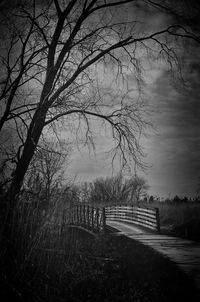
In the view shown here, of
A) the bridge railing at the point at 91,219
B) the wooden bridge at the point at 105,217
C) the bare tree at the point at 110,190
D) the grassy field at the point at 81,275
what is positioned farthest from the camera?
the bare tree at the point at 110,190

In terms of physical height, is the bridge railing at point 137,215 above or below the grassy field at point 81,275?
above

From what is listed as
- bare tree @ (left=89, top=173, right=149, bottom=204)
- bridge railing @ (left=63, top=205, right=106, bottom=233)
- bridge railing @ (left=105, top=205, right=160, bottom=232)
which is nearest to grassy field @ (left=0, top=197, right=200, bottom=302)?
bridge railing @ (left=105, top=205, right=160, bottom=232)

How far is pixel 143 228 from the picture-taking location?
16734 mm

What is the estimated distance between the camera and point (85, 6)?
10.2m

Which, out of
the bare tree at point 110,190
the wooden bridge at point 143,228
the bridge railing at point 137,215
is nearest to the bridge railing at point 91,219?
the wooden bridge at point 143,228

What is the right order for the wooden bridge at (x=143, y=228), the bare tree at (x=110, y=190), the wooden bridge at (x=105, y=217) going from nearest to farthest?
the wooden bridge at (x=143, y=228) → the wooden bridge at (x=105, y=217) → the bare tree at (x=110, y=190)

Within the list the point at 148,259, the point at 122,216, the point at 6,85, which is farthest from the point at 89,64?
the point at 122,216

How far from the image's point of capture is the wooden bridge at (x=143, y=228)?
7652 mm

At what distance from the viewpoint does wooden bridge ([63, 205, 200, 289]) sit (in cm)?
765

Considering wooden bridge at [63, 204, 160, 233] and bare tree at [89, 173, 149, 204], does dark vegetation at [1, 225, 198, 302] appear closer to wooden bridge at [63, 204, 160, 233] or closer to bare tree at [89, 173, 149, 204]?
wooden bridge at [63, 204, 160, 233]

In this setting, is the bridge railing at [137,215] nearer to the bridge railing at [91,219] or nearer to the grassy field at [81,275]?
the bridge railing at [91,219]

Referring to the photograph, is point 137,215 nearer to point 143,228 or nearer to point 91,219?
point 143,228

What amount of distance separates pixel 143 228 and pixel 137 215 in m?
2.71

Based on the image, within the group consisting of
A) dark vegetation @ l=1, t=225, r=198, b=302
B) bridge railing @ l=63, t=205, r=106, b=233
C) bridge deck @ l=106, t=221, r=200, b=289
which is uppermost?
bridge railing @ l=63, t=205, r=106, b=233
